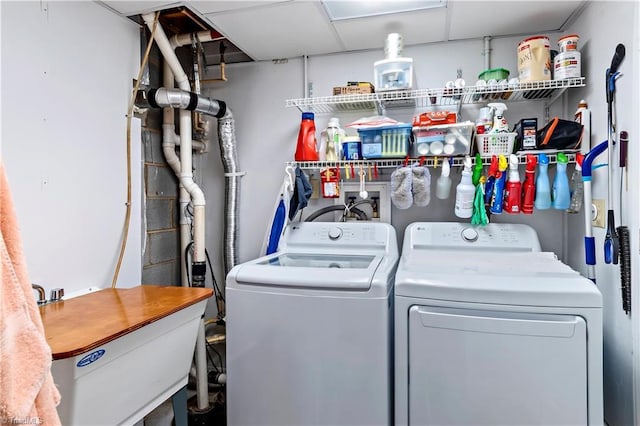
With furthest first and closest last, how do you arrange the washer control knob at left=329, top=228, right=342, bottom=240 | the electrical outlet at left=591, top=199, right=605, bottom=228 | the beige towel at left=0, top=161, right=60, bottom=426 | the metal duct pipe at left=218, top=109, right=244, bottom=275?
1. the metal duct pipe at left=218, top=109, right=244, bottom=275
2. the washer control knob at left=329, top=228, right=342, bottom=240
3. the electrical outlet at left=591, top=199, right=605, bottom=228
4. the beige towel at left=0, top=161, right=60, bottom=426

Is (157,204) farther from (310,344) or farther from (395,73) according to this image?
(395,73)

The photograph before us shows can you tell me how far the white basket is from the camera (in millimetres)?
1896

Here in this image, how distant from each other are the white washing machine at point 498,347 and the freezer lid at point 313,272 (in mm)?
180

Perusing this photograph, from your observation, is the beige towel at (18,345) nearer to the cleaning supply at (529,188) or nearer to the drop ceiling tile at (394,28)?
the drop ceiling tile at (394,28)

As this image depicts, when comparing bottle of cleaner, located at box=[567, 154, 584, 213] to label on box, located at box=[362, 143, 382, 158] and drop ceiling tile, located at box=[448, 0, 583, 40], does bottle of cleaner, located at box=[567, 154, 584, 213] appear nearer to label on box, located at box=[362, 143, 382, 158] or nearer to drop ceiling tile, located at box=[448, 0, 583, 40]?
drop ceiling tile, located at box=[448, 0, 583, 40]

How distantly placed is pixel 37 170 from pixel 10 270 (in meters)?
0.98

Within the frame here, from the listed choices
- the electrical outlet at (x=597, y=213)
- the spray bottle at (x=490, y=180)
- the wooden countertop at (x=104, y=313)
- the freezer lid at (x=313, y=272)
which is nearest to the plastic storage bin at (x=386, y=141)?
the spray bottle at (x=490, y=180)

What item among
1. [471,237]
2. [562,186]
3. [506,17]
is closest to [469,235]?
[471,237]

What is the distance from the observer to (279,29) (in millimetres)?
2104

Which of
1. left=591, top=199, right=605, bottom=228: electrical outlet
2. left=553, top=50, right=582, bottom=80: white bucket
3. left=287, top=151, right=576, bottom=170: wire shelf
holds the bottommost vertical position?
left=591, top=199, right=605, bottom=228: electrical outlet

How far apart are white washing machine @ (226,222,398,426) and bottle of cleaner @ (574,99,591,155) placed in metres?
1.10

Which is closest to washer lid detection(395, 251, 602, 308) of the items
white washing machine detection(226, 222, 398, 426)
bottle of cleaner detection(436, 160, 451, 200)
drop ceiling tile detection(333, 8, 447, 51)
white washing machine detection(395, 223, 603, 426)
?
white washing machine detection(395, 223, 603, 426)

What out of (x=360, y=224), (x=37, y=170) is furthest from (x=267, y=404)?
(x=37, y=170)

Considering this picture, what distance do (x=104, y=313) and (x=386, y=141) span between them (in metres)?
1.52
